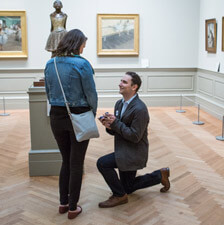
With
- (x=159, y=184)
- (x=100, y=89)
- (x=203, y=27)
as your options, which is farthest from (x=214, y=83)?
(x=159, y=184)

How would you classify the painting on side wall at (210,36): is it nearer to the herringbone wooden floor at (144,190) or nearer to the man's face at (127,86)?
the herringbone wooden floor at (144,190)

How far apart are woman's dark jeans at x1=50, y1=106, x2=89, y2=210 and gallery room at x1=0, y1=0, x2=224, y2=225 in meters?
0.01

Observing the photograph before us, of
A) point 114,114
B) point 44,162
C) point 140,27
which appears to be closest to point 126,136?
point 114,114

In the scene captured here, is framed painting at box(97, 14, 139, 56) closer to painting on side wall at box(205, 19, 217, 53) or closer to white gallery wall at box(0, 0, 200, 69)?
white gallery wall at box(0, 0, 200, 69)

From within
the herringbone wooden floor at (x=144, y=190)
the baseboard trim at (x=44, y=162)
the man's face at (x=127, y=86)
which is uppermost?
the man's face at (x=127, y=86)

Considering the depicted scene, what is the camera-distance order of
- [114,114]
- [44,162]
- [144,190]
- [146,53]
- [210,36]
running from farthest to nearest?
[146,53]
[210,36]
[44,162]
[144,190]
[114,114]

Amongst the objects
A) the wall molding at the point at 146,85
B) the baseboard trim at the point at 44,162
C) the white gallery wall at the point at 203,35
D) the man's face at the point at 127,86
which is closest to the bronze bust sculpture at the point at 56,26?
the baseboard trim at the point at 44,162

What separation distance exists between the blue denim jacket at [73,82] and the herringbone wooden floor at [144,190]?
1416 millimetres

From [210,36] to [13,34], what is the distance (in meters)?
5.77

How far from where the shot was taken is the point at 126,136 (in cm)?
426

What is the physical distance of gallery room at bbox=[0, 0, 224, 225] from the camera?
4129 millimetres

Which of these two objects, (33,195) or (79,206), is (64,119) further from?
(33,195)

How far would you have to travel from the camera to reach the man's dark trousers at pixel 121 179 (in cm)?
455

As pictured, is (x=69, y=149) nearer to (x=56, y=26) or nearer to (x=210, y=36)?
(x=56, y=26)
